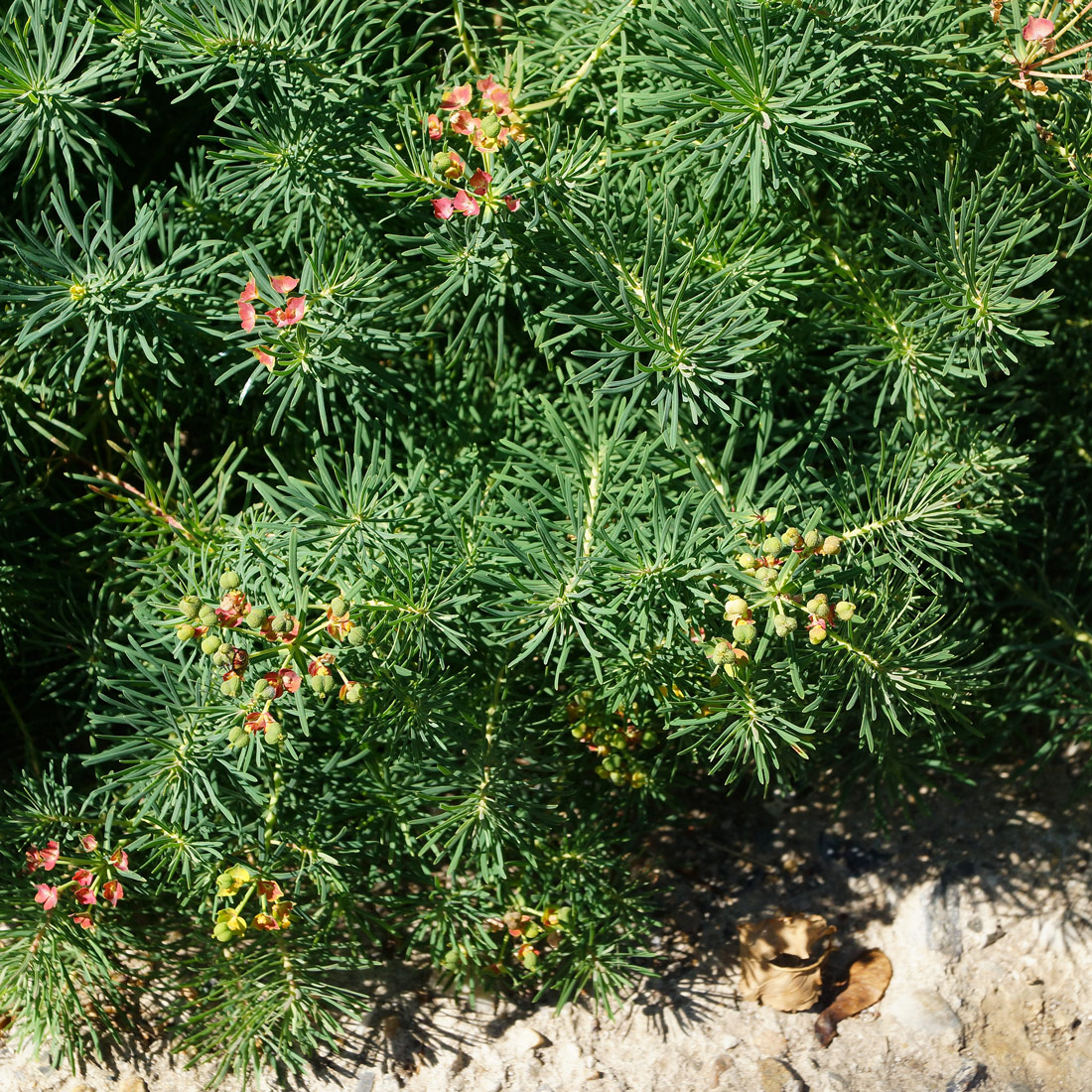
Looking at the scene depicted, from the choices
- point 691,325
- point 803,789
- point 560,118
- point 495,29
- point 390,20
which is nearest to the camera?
point 691,325

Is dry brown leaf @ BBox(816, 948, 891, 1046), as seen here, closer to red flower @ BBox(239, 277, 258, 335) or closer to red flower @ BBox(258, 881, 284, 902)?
red flower @ BBox(258, 881, 284, 902)


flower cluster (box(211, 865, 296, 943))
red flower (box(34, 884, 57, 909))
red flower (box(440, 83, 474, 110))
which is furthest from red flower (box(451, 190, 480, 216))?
red flower (box(34, 884, 57, 909))

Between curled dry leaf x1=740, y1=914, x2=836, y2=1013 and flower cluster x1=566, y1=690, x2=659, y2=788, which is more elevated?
flower cluster x1=566, y1=690, x2=659, y2=788

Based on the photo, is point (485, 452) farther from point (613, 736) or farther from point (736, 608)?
point (736, 608)

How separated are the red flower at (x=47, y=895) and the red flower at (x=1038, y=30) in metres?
2.24

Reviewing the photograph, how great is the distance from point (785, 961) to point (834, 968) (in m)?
0.15

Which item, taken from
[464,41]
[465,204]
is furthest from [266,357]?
[464,41]

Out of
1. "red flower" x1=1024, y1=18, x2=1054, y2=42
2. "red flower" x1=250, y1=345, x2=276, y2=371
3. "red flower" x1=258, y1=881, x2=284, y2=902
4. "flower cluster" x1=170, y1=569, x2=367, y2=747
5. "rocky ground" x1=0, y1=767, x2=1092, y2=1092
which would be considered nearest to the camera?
"flower cluster" x1=170, y1=569, x2=367, y2=747

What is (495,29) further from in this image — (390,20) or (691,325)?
(691,325)

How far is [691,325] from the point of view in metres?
1.66

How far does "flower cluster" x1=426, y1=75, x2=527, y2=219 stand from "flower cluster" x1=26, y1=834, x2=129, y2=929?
51.8 inches

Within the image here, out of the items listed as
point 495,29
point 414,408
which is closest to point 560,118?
point 495,29

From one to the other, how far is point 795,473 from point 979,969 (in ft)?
4.31

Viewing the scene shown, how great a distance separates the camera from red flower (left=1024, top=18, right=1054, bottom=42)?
162 cm
